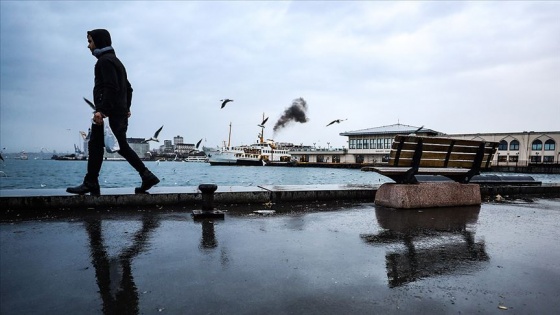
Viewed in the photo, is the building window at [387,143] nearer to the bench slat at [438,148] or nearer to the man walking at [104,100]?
the bench slat at [438,148]

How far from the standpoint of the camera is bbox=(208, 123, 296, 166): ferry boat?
9358cm

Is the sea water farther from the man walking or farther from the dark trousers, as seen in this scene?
the man walking

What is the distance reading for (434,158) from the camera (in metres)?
5.68

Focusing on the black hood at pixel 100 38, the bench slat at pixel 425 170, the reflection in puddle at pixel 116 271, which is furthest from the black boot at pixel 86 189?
the bench slat at pixel 425 170

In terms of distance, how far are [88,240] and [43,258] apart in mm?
577

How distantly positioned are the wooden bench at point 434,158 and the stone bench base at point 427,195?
7.4 inches

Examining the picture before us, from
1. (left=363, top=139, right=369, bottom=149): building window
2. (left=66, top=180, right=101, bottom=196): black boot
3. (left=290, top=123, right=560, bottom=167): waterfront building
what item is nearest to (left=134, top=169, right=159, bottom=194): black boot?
(left=66, top=180, right=101, bottom=196): black boot

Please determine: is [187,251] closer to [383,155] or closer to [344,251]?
[344,251]

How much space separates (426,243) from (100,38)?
5.15 metres

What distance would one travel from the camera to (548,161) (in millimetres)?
66188

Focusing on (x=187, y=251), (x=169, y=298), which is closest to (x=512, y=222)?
(x=187, y=251)

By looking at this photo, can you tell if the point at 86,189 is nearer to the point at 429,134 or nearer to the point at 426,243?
the point at 426,243

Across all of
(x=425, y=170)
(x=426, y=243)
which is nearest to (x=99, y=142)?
(x=426, y=243)

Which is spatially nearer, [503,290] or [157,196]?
[503,290]
